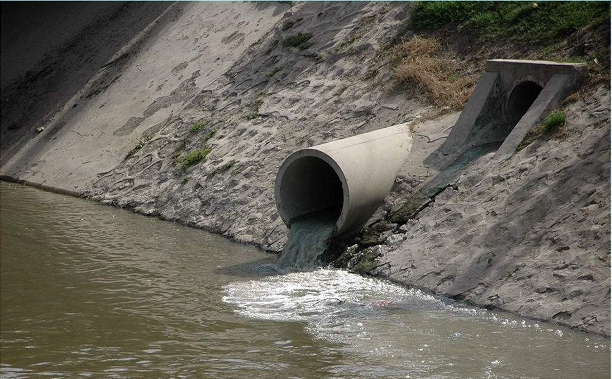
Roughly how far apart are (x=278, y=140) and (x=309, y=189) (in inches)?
95.4

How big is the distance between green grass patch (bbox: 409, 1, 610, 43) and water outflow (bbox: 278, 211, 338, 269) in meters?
4.52

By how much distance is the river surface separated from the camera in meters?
8.76

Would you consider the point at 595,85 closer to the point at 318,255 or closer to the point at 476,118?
the point at 476,118

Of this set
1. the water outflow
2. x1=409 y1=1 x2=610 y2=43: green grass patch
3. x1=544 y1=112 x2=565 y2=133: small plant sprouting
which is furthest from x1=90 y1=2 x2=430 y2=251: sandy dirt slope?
x1=544 y1=112 x2=565 y2=133: small plant sprouting

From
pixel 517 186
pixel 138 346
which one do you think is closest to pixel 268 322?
pixel 138 346

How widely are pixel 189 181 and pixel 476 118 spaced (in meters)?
5.03

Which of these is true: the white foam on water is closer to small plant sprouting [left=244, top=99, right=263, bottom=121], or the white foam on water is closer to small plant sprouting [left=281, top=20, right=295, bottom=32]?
small plant sprouting [left=244, top=99, right=263, bottom=121]

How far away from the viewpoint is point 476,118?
13.4m

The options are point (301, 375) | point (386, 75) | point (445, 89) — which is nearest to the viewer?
point (301, 375)

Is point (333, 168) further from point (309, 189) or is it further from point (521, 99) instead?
point (521, 99)

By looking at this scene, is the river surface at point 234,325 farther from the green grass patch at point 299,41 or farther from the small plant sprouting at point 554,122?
the green grass patch at point 299,41

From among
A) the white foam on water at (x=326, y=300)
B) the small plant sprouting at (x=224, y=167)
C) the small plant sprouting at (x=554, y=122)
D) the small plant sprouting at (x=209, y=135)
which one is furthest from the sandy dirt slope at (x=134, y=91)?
the small plant sprouting at (x=554, y=122)

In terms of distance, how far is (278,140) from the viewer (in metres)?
15.7

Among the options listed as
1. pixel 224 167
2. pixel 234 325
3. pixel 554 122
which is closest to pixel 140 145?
pixel 224 167
